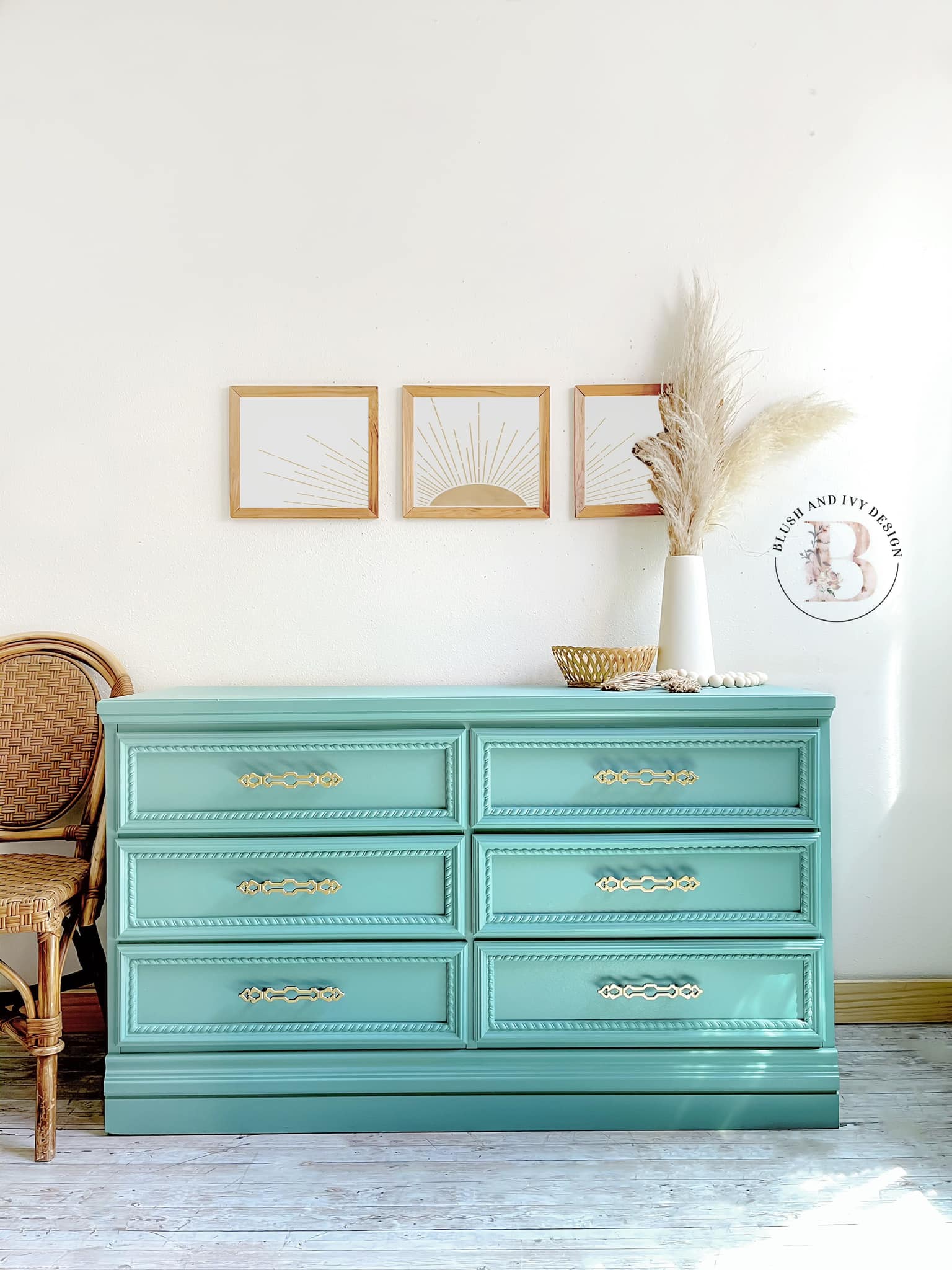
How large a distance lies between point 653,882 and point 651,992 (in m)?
0.23

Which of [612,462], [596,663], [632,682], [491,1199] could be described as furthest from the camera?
[612,462]

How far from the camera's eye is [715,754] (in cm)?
181

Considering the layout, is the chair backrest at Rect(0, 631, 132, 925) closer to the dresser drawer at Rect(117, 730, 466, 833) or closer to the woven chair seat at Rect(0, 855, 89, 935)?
the woven chair seat at Rect(0, 855, 89, 935)

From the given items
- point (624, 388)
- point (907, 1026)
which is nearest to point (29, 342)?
point (624, 388)

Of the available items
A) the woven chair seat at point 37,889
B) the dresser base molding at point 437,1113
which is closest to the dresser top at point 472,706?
the woven chair seat at point 37,889

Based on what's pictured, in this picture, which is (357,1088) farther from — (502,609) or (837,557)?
(837,557)

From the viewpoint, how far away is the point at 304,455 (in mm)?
2252

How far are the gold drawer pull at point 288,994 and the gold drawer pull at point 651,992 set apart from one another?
569mm

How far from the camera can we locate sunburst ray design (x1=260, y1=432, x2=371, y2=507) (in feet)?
7.38

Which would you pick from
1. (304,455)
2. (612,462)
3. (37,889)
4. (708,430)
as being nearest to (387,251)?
(304,455)

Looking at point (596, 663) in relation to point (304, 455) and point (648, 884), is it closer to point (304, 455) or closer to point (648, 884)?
point (648, 884)

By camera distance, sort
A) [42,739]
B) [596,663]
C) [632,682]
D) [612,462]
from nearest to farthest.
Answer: [632,682]
[596,663]
[42,739]
[612,462]

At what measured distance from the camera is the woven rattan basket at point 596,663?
Answer: 200cm

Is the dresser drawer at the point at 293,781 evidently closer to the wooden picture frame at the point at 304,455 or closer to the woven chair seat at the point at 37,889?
the woven chair seat at the point at 37,889
